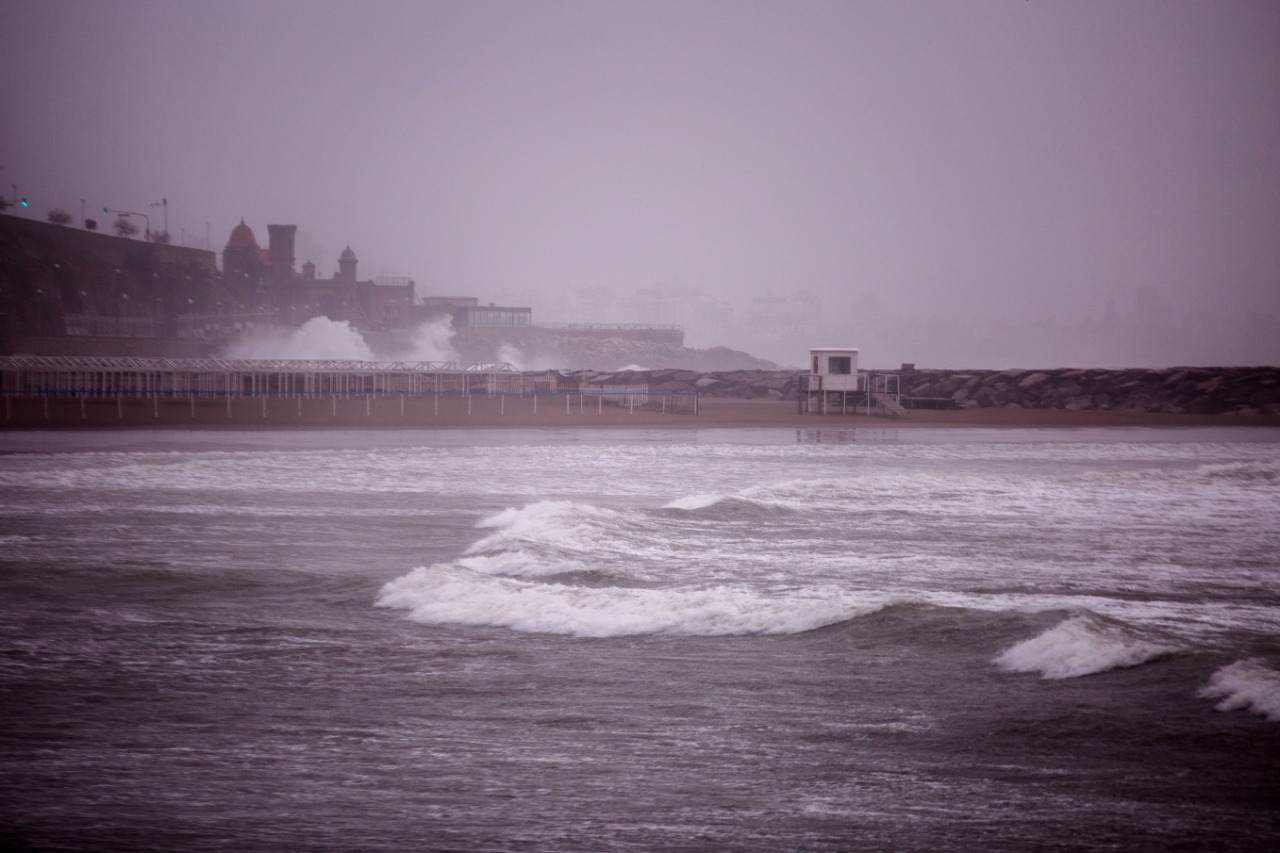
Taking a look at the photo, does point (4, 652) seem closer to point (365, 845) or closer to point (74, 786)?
point (74, 786)

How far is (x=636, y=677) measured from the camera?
537 cm

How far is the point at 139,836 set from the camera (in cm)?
348

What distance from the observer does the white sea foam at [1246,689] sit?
4.77 metres

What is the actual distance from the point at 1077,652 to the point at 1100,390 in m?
49.6

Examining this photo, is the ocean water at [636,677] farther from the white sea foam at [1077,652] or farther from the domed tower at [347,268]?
the domed tower at [347,268]

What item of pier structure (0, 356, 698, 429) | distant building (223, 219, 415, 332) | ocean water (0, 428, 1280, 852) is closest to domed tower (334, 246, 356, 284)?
distant building (223, 219, 415, 332)

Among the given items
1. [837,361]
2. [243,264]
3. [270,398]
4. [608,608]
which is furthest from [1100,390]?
[243,264]

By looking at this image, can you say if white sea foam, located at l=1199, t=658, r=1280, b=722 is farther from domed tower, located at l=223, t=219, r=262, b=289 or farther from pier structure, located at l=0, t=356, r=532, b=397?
domed tower, located at l=223, t=219, r=262, b=289

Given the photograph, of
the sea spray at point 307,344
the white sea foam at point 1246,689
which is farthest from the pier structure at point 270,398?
the sea spray at point 307,344

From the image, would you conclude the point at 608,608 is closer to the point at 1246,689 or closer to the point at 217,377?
the point at 1246,689

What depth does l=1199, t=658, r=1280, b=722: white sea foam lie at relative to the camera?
477 cm

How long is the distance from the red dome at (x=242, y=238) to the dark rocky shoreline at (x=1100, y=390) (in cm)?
8542

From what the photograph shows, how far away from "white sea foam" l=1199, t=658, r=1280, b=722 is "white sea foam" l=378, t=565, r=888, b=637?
2.16 m

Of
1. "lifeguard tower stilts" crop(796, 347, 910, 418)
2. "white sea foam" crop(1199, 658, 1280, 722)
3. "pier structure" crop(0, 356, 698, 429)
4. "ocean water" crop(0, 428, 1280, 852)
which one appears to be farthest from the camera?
"lifeguard tower stilts" crop(796, 347, 910, 418)
